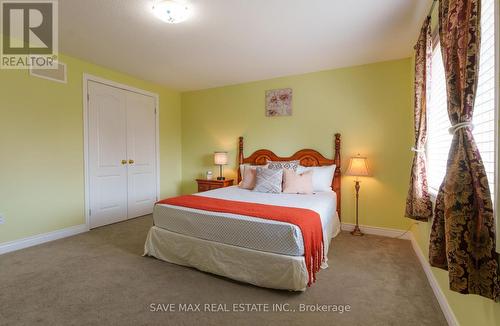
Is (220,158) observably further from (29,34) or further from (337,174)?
(29,34)

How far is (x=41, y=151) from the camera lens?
10.1ft

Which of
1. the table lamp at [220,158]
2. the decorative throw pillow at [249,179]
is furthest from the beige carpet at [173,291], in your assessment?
the table lamp at [220,158]

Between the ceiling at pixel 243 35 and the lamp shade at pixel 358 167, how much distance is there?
1377 millimetres

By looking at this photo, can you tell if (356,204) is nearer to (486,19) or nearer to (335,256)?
(335,256)

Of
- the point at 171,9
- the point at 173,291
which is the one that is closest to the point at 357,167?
the point at 173,291

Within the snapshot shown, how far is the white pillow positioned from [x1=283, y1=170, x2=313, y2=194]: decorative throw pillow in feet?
0.55

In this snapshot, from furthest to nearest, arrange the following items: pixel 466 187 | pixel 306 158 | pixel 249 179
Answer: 1. pixel 306 158
2. pixel 249 179
3. pixel 466 187

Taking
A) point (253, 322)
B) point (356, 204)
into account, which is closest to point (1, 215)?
point (253, 322)

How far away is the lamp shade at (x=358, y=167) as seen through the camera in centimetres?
329

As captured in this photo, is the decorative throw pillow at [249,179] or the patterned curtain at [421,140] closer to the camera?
the patterned curtain at [421,140]

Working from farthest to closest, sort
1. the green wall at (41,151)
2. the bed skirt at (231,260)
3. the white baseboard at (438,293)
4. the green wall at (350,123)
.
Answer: the green wall at (350,123), the green wall at (41,151), the bed skirt at (231,260), the white baseboard at (438,293)

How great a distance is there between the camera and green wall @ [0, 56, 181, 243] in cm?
282

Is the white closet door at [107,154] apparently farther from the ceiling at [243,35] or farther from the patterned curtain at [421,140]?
the patterned curtain at [421,140]

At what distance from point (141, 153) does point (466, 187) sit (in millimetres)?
4430
